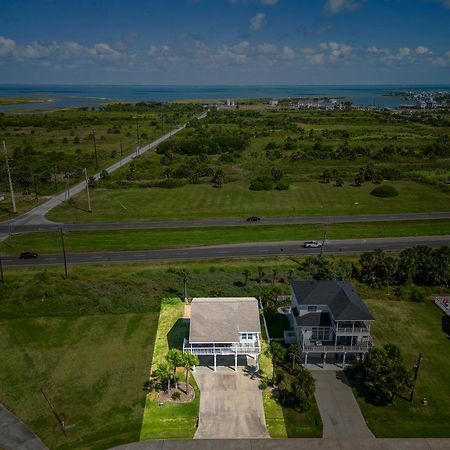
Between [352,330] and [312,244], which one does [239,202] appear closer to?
[312,244]

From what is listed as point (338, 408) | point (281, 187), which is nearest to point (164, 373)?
point (338, 408)

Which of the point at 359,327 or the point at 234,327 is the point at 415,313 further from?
the point at 234,327

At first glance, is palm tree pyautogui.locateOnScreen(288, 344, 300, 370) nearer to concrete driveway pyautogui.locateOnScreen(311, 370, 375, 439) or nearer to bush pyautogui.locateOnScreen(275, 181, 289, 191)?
concrete driveway pyautogui.locateOnScreen(311, 370, 375, 439)

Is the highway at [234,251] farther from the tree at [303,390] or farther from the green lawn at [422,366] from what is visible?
the tree at [303,390]

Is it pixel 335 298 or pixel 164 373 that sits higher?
pixel 335 298

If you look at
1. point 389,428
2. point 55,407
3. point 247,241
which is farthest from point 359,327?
point 247,241

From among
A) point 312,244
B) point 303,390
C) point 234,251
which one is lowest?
point 234,251

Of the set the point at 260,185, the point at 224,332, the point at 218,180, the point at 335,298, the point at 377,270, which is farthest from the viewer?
the point at 218,180
